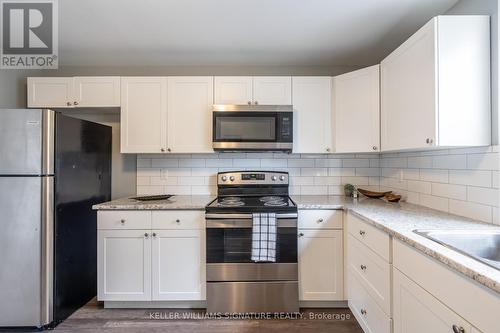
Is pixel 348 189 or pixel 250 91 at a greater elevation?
pixel 250 91

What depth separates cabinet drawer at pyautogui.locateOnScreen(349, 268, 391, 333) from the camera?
1521 mm

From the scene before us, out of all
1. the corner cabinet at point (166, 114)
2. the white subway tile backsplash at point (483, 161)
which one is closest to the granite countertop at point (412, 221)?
the white subway tile backsplash at point (483, 161)

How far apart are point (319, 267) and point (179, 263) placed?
1123 millimetres

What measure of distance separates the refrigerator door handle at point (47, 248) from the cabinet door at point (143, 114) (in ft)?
2.41

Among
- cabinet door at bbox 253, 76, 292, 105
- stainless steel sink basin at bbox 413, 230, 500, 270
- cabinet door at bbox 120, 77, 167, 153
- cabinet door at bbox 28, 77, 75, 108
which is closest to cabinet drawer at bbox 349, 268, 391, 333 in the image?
stainless steel sink basin at bbox 413, 230, 500, 270

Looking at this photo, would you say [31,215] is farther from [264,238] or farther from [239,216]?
[264,238]

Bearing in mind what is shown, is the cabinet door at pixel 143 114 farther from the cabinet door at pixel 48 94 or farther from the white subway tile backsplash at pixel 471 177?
the white subway tile backsplash at pixel 471 177

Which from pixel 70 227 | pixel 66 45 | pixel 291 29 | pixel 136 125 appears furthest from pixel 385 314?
pixel 66 45

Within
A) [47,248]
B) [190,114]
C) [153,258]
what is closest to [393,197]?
[190,114]

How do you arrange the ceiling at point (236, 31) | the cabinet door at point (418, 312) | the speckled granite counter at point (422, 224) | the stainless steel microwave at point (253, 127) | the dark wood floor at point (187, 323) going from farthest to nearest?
the stainless steel microwave at point (253, 127) < the dark wood floor at point (187, 323) < the ceiling at point (236, 31) < the cabinet door at point (418, 312) < the speckled granite counter at point (422, 224)

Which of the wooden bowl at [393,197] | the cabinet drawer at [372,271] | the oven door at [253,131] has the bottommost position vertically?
the cabinet drawer at [372,271]

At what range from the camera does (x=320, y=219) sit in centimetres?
214

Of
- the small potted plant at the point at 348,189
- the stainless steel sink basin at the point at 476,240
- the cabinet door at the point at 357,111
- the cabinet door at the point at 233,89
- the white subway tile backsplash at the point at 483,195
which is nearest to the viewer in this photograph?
the stainless steel sink basin at the point at 476,240

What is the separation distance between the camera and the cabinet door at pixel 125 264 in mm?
2160
